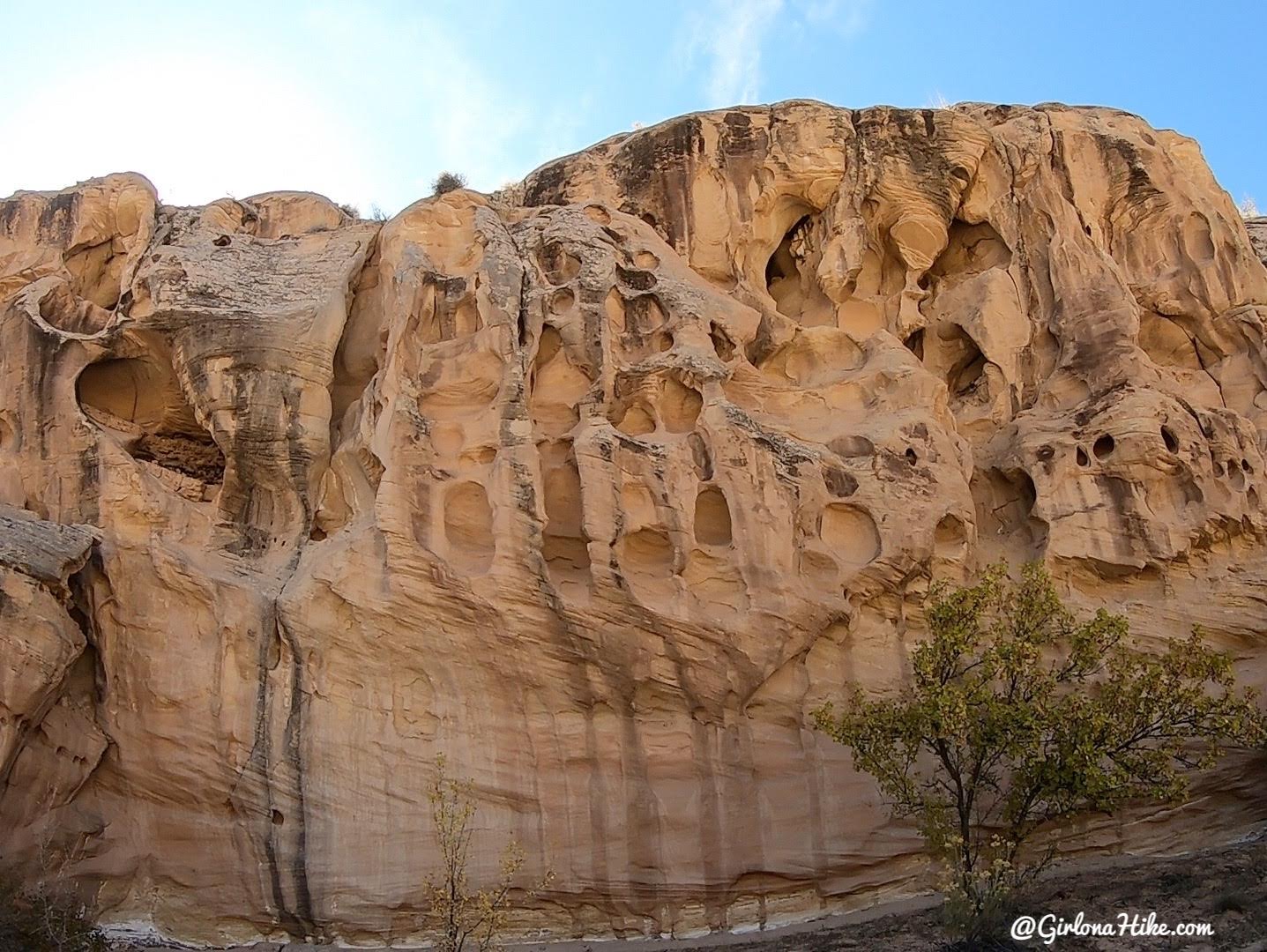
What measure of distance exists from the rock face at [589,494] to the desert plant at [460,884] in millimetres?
305

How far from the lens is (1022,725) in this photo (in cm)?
1259

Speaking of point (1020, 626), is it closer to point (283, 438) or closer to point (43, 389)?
point (283, 438)

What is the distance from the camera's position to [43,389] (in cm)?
1733

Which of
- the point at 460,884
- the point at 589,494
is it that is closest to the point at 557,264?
the point at 589,494

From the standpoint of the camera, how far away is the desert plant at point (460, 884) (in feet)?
41.3

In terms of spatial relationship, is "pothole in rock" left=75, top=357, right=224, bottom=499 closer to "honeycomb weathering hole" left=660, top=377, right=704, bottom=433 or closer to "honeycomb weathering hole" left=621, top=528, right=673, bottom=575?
"honeycomb weathering hole" left=621, top=528, right=673, bottom=575

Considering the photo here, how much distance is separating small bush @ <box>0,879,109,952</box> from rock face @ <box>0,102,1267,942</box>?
3.82 feet

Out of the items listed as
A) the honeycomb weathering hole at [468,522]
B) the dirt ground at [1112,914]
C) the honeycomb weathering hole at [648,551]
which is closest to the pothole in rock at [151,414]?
the honeycomb weathering hole at [468,522]

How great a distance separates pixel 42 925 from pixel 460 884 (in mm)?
4653

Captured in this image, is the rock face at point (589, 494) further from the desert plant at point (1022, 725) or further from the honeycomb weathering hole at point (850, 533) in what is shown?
the desert plant at point (1022, 725)

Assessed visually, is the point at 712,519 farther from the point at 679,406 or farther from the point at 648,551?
the point at 679,406

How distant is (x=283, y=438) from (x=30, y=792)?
5.58 m

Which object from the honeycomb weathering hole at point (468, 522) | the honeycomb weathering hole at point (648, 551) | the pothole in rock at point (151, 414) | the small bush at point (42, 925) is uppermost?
the pothole in rock at point (151, 414)

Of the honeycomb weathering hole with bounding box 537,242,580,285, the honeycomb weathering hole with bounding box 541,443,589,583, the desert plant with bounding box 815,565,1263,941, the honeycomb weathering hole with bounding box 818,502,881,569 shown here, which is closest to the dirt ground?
the desert plant with bounding box 815,565,1263,941
